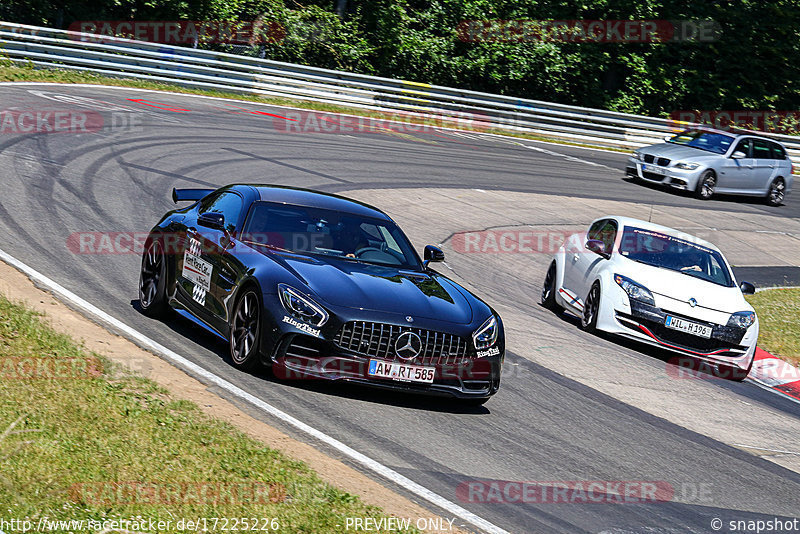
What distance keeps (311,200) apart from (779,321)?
9018 mm

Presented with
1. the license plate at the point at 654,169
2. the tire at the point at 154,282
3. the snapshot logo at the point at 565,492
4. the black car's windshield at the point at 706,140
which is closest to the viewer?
the snapshot logo at the point at 565,492

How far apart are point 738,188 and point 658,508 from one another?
22.7 metres

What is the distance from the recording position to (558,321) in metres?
13.4

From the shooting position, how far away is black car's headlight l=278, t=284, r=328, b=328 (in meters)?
8.03

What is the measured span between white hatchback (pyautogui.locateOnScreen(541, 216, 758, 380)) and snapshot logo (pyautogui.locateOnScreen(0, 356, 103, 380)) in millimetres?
6751

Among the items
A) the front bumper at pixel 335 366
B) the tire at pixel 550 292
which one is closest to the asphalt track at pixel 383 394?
the front bumper at pixel 335 366

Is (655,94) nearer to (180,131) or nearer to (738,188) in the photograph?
(738,188)

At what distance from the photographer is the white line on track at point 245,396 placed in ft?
20.5

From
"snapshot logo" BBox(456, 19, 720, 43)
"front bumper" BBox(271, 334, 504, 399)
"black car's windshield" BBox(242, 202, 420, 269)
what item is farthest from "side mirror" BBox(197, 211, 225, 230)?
"snapshot logo" BBox(456, 19, 720, 43)

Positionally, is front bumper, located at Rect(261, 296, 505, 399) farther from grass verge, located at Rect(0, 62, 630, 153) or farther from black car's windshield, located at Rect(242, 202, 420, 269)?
grass verge, located at Rect(0, 62, 630, 153)

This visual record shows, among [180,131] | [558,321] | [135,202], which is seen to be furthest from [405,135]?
[558,321]

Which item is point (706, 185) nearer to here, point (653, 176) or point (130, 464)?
point (653, 176)

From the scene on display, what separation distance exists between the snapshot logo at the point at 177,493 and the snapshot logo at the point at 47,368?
6.53 ft

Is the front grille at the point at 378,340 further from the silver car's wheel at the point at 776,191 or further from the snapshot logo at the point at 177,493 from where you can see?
the silver car's wheel at the point at 776,191
